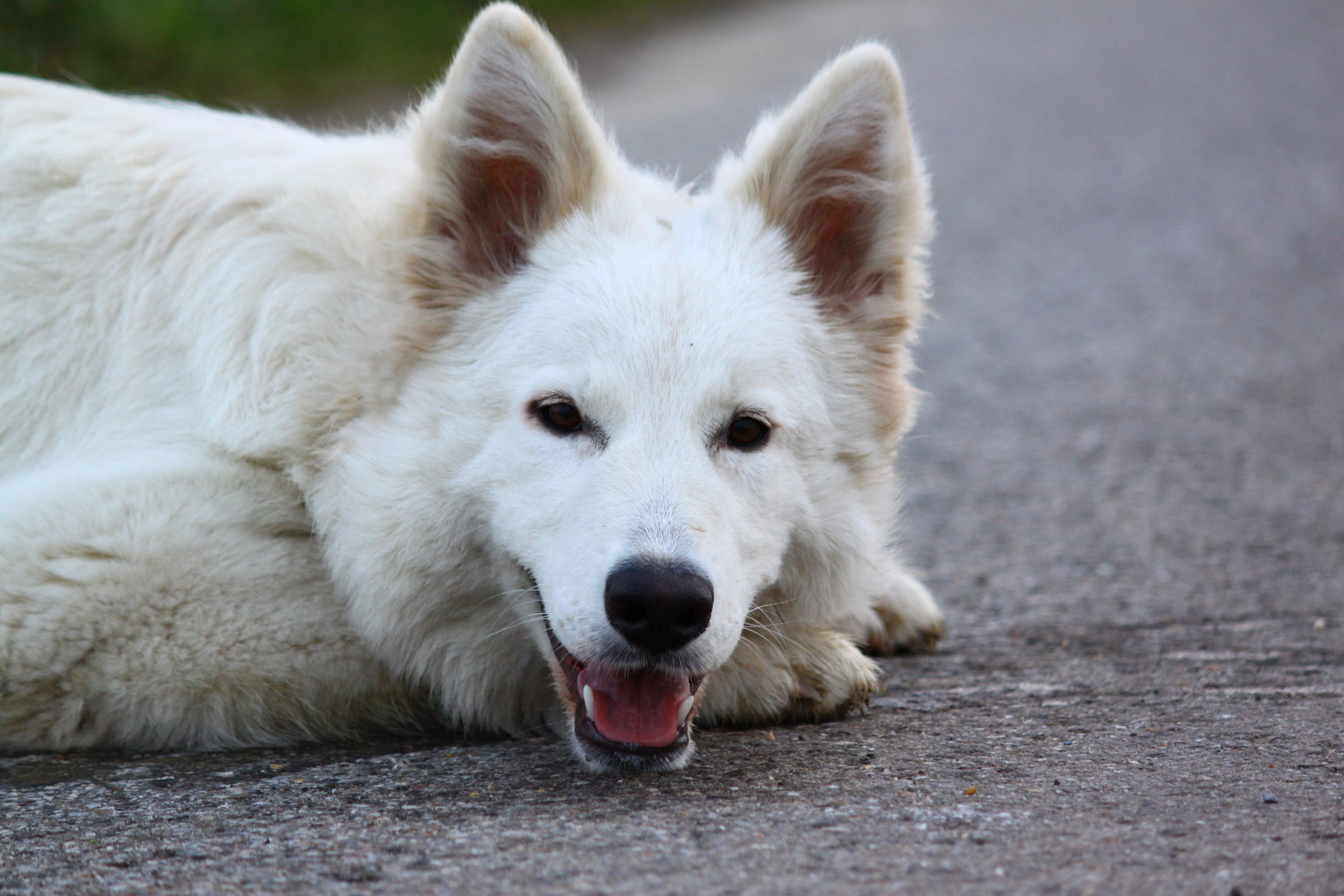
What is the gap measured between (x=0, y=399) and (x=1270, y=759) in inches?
137

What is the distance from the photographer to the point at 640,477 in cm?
292

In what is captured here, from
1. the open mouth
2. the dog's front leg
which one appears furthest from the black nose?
the dog's front leg

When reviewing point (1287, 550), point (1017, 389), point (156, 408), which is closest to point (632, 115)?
point (1017, 389)

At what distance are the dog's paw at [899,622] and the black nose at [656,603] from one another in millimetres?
1395

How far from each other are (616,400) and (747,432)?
1.14 feet

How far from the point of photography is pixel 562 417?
313 centimetres

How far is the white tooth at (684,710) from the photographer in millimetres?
2988

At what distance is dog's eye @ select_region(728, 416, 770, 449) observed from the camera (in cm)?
316

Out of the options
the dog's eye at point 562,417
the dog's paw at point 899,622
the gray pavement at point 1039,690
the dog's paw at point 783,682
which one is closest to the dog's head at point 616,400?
the dog's eye at point 562,417

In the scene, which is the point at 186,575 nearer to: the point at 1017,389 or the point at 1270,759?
the point at 1270,759

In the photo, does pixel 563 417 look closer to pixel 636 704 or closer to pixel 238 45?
pixel 636 704

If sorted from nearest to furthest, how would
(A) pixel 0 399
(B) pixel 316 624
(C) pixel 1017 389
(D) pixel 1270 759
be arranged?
(D) pixel 1270 759, (B) pixel 316 624, (A) pixel 0 399, (C) pixel 1017 389

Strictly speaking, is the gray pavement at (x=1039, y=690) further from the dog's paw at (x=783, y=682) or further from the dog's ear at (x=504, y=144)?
the dog's ear at (x=504, y=144)

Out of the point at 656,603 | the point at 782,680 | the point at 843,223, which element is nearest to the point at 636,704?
the point at 656,603
